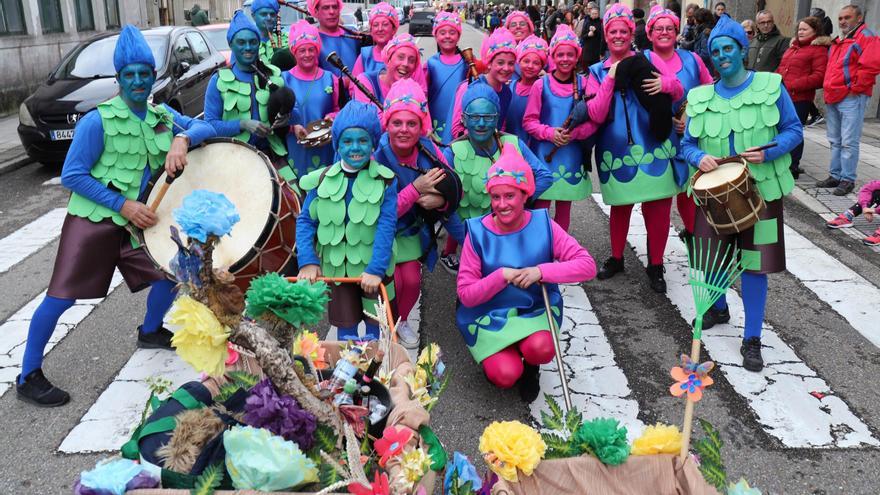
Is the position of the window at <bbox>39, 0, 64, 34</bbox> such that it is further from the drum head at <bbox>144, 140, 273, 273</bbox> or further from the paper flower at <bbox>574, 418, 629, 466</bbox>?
the paper flower at <bbox>574, 418, 629, 466</bbox>

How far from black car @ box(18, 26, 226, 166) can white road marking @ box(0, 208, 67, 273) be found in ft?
6.33

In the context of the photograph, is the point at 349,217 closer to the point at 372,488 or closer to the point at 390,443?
the point at 390,443

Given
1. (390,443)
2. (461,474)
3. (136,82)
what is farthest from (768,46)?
(390,443)

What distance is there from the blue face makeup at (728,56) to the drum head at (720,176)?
55cm

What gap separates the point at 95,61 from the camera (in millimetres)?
10234

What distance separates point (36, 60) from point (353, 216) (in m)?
14.2

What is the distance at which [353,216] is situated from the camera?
3.98 meters

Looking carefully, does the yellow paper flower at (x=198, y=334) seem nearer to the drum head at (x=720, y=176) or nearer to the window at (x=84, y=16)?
the drum head at (x=720, y=176)

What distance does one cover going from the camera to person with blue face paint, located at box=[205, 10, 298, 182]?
16.4ft

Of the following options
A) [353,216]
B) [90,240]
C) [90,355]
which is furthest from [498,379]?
[90,355]

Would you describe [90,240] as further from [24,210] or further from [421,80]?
[24,210]

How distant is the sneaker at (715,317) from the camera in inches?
199

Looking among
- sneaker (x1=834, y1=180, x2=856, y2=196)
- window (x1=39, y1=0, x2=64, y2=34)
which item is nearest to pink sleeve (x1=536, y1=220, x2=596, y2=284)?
sneaker (x1=834, y1=180, x2=856, y2=196)

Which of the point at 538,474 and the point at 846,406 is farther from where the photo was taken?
the point at 846,406
